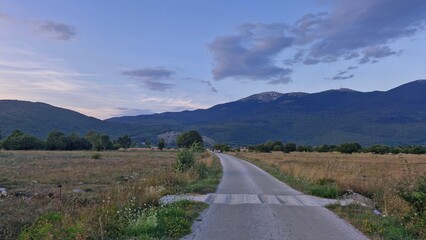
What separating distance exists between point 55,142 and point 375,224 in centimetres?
10585

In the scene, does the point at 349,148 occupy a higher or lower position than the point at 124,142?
lower

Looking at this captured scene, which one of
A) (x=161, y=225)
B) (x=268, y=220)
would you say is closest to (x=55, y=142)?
(x=268, y=220)

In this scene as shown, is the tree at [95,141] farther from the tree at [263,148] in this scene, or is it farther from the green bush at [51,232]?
the green bush at [51,232]

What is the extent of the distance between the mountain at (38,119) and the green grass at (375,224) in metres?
141

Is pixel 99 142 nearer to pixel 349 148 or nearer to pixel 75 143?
pixel 75 143

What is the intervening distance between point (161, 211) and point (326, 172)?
14.6m

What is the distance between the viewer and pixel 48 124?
6550 inches

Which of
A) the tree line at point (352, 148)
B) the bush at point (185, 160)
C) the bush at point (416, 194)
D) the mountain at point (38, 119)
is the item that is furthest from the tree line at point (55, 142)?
the bush at point (416, 194)

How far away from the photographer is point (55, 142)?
354 ft

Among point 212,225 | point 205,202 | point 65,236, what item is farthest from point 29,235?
point 205,202

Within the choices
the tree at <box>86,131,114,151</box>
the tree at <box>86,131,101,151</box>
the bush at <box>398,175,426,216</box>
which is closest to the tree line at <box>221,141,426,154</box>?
the tree at <box>86,131,114,151</box>

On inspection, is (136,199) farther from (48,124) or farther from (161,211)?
(48,124)

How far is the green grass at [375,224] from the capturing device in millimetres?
9867

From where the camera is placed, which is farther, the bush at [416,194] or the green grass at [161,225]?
the bush at [416,194]
